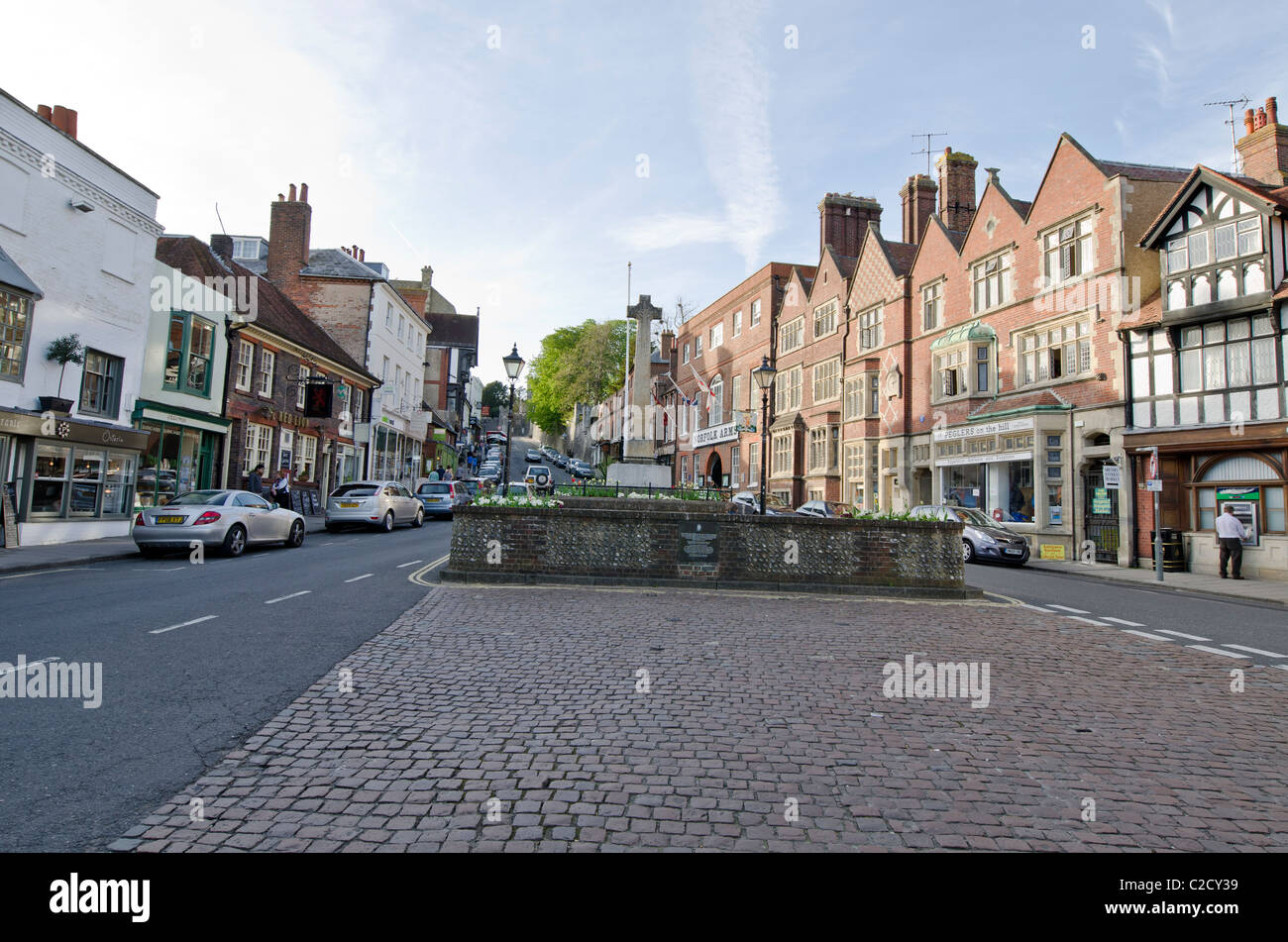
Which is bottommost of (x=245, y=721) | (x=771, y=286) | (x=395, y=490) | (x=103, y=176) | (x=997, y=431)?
(x=245, y=721)

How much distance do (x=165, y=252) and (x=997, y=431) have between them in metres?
28.7

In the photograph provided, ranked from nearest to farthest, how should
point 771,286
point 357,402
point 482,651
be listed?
point 482,651 < point 357,402 < point 771,286

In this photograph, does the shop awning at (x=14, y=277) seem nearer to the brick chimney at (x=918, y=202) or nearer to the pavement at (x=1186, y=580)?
the pavement at (x=1186, y=580)

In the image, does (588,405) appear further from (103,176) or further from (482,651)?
(482,651)

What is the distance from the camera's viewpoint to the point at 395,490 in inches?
999

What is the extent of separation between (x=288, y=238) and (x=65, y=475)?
74.2 feet

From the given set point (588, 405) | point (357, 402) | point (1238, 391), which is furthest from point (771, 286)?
point (588, 405)

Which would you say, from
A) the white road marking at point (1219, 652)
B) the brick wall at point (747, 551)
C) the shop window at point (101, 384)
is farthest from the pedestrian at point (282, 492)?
the white road marking at point (1219, 652)

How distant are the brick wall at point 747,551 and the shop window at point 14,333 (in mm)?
10930

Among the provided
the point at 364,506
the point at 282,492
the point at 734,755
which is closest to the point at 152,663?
the point at 734,755

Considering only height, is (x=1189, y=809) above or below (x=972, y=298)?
below

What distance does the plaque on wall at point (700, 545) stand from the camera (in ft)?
40.5

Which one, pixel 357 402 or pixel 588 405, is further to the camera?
pixel 588 405

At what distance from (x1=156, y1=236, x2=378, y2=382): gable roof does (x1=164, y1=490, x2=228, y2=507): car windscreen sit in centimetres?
1060
